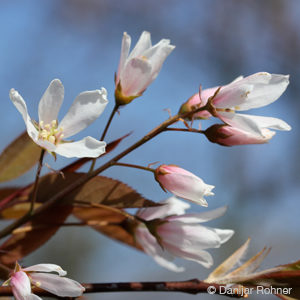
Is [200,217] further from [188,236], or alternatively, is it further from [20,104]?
[20,104]

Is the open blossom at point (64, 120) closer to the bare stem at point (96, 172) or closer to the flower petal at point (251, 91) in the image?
the bare stem at point (96, 172)

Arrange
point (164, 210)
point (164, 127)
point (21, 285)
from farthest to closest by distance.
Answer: point (164, 210) < point (164, 127) < point (21, 285)

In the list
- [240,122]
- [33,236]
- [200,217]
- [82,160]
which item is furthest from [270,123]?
[33,236]

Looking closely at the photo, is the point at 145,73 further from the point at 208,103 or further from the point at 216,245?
the point at 216,245

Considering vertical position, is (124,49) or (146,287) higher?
(124,49)

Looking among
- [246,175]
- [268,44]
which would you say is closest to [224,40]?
[268,44]

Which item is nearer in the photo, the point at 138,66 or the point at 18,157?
the point at 138,66

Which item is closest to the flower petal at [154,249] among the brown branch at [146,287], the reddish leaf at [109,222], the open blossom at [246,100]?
the reddish leaf at [109,222]

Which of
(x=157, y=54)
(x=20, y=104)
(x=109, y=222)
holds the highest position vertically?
(x=157, y=54)
